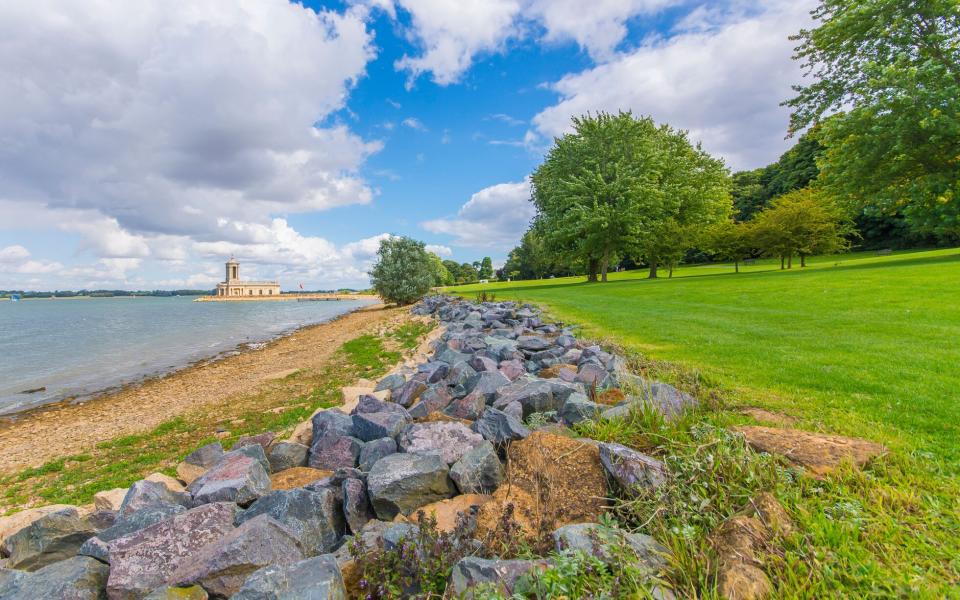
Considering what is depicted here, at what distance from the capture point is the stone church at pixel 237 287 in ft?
387

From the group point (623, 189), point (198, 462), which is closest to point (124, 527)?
point (198, 462)

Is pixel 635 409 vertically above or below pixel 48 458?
above

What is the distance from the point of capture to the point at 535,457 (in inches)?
113

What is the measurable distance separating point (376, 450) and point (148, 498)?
5.77ft

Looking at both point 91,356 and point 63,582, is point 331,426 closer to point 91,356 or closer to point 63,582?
point 63,582

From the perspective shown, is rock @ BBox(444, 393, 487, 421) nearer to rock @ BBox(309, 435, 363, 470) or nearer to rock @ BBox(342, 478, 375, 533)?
rock @ BBox(309, 435, 363, 470)

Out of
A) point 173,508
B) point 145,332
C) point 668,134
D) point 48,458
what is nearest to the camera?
point 173,508

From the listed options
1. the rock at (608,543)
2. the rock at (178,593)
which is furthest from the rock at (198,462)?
the rock at (608,543)

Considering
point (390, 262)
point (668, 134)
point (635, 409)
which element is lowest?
point (635, 409)

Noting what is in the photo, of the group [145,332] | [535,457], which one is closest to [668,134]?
[535,457]

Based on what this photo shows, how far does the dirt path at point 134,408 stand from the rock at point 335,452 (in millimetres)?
5759

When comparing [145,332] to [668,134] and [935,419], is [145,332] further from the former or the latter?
[668,134]

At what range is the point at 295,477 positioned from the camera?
11.3 ft

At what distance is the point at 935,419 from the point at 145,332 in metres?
35.6
